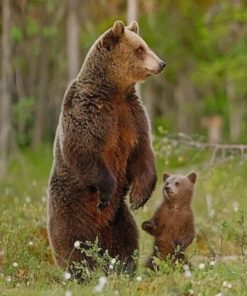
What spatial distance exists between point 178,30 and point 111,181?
3566 centimetres

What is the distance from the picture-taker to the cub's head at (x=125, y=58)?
30.8 ft

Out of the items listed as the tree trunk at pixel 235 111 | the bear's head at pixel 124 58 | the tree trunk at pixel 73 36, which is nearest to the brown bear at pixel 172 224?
the bear's head at pixel 124 58

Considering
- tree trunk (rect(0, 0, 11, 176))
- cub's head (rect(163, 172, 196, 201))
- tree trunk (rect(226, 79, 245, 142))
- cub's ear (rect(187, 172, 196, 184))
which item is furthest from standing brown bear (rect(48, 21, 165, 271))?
tree trunk (rect(226, 79, 245, 142))

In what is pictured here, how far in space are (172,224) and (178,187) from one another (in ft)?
1.51

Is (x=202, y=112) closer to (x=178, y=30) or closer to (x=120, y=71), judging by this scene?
(x=178, y=30)

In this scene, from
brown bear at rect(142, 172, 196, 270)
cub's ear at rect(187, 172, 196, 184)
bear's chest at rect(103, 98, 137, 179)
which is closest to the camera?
bear's chest at rect(103, 98, 137, 179)

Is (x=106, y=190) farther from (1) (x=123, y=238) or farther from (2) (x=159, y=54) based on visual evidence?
(2) (x=159, y=54)

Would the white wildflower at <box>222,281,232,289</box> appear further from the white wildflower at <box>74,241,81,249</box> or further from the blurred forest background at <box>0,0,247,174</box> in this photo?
the blurred forest background at <box>0,0,247,174</box>

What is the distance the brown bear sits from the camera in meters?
9.85

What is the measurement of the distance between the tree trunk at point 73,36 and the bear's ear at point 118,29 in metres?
21.2

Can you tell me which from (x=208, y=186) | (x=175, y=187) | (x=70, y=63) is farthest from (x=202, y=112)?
(x=175, y=187)

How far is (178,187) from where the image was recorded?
33.6ft

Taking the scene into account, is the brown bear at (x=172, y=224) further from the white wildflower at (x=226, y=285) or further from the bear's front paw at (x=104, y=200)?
the white wildflower at (x=226, y=285)

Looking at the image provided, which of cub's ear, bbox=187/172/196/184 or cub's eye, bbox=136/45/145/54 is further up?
cub's eye, bbox=136/45/145/54
